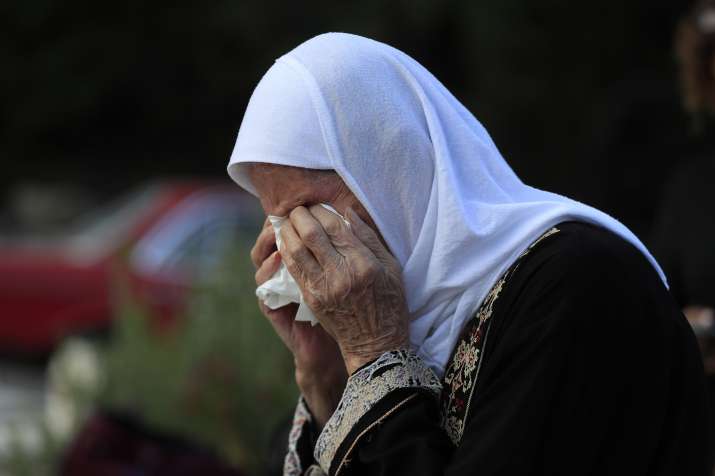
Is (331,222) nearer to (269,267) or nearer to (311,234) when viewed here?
(311,234)

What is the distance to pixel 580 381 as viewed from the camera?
1.56 meters

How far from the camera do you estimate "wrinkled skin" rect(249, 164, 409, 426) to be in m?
1.75

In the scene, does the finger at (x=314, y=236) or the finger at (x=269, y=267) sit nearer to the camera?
the finger at (x=314, y=236)

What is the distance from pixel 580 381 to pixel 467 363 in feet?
0.70

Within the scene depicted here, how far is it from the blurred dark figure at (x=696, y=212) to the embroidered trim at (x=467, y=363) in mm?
1131

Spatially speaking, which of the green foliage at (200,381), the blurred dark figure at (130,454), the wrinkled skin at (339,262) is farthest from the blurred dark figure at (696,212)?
the green foliage at (200,381)

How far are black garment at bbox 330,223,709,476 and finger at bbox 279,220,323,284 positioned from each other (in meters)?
0.31

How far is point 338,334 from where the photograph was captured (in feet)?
5.90

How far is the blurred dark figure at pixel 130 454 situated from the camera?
3.04 m

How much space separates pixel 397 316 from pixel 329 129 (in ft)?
1.11

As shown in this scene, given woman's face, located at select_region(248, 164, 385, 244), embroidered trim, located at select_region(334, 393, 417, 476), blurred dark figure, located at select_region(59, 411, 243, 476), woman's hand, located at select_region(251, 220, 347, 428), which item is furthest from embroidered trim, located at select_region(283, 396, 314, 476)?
blurred dark figure, located at select_region(59, 411, 243, 476)

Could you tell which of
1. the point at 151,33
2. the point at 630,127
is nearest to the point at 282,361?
the point at 630,127

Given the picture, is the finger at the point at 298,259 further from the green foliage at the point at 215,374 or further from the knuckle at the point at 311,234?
the green foliage at the point at 215,374

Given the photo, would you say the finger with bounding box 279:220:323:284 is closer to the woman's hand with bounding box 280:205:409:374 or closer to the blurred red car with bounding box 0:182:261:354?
the woman's hand with bounding box 280:205:409:374
